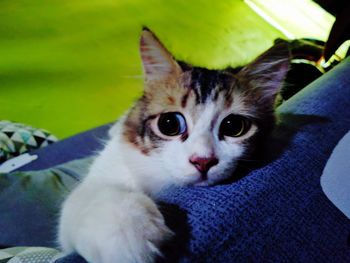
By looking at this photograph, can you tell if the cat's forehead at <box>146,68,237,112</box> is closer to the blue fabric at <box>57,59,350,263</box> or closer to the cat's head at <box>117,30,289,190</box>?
the cat's head at <box>117,30,289,190</box>

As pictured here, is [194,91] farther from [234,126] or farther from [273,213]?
[273,213]

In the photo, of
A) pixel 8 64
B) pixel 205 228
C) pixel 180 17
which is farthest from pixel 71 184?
pixel 180 17

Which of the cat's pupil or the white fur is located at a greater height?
the cat's pupil

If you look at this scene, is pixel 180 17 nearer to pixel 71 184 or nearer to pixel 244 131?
pixel 71 184

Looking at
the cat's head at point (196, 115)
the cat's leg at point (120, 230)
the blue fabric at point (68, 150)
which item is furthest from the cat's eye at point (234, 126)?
the blue fabric at point (68, 150)

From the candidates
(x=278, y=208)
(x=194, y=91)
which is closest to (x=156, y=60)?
(x=194, y=91)

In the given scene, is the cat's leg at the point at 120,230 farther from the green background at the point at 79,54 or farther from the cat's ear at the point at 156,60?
the green background at the point at 79,54

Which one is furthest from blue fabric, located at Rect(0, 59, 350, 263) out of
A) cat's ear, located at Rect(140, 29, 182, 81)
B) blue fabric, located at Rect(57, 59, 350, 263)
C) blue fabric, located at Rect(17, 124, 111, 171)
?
blue fabric, located at Rect(17, 124, 111, 171)
